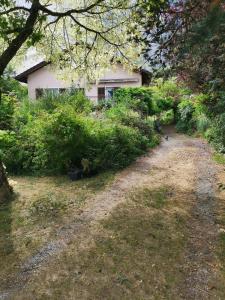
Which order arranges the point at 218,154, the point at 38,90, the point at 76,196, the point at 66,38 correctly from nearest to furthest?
the point at 76,196 < the point at 66,38 < the point at 218,154 < the point at 38,90

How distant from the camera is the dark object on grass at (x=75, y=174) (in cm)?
1034

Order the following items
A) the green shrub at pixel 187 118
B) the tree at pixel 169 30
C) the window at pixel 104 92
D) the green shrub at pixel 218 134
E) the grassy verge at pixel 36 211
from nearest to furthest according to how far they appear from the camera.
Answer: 1. the grassy verge at pixel 36 211
2. the tree at pixel 169 30
3. the green shrub at pixel 218 134
4. the green shrub at pixel 187 118
5. the window at pixel 104 92

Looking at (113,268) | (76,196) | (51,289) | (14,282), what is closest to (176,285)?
(113,268)

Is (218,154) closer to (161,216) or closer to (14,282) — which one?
(161,216)

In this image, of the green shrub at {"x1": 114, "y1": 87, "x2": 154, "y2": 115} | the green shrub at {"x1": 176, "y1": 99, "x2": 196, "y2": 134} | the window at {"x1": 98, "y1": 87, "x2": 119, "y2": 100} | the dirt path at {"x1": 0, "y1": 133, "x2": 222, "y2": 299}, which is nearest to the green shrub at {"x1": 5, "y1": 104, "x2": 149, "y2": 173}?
the dirt path at {"x1": 0, "y1": 133, "x2": 222, "y2": 299}

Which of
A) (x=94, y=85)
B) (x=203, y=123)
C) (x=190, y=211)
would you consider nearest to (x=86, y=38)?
(x=190, y=211)

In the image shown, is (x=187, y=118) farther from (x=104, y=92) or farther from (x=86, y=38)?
(x=86, y=38)

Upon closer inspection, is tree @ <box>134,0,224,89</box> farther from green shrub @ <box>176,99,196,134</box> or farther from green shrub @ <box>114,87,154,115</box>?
green shrub @ <box>176,99,196,134</box>

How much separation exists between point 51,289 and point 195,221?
3316 millimetres

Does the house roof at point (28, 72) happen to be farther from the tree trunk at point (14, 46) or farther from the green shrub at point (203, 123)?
the tree trunk at point (14, 46)

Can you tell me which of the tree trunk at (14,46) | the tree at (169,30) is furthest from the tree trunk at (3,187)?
the tree at (169,30)

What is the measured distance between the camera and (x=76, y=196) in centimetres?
872

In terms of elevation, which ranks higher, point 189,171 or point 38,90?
point 38,90

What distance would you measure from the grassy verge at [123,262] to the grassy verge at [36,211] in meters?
0.68
